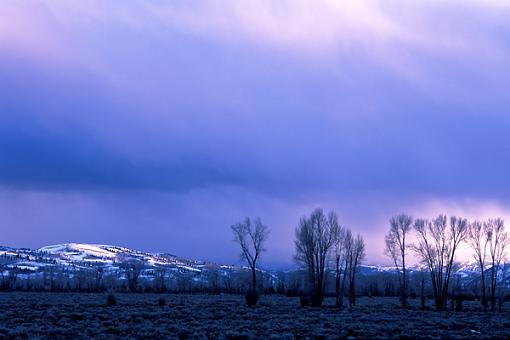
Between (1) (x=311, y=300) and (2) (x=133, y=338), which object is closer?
(2) (x=133, y=338)

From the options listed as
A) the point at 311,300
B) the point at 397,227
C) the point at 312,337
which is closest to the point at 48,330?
the point at 312,337

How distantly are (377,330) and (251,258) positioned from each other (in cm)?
4909

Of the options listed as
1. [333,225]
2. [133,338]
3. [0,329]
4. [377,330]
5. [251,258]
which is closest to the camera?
[133,338]

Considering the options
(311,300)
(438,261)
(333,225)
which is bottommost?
(311,300)

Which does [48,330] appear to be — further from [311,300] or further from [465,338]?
[311,300]

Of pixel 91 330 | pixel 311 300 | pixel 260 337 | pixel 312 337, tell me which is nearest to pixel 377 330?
pixel 312 337

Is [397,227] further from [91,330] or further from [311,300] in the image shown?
[91,330]

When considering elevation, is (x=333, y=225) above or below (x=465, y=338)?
above

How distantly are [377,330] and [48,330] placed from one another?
16.2 meters

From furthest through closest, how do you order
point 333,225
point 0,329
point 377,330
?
point 333,225 → point 377,330 → point 0,329

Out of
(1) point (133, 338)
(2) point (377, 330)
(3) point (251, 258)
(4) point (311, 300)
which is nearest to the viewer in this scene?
(1) point (133, 338)

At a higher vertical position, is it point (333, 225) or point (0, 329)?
point (333, 225)

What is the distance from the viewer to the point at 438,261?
229 feet

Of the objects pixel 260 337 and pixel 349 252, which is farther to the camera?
pixel 349 252
